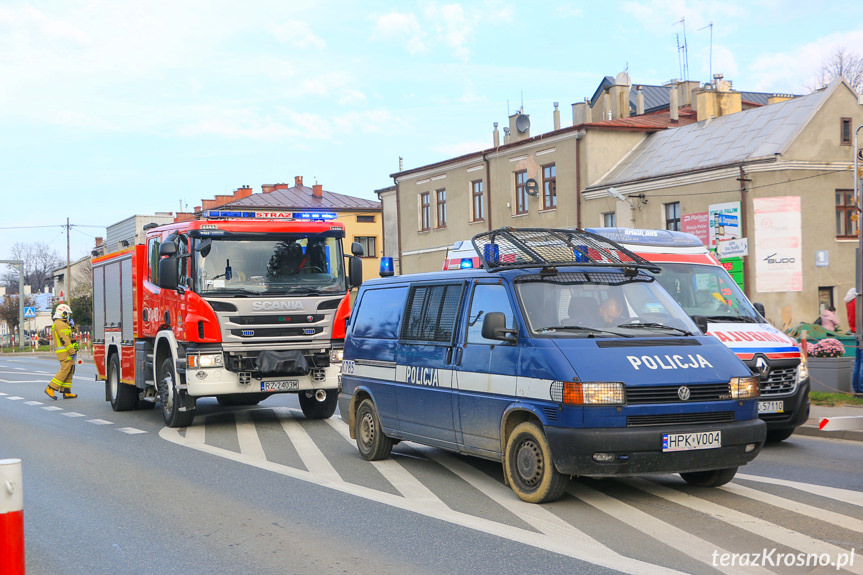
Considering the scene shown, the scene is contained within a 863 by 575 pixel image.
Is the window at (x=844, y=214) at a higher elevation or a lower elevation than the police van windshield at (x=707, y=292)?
higher

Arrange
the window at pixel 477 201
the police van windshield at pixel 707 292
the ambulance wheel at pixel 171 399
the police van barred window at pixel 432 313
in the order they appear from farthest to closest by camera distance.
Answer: the window at pixel 477 201
the ambulance wheel at pixel 171 399
the police van windshield at pixel 707 292
the police van barred window at pixel 432 313

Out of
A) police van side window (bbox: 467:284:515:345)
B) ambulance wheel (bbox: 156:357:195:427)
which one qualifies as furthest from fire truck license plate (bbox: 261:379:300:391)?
police van side window (bbox: 467:284:515:345)

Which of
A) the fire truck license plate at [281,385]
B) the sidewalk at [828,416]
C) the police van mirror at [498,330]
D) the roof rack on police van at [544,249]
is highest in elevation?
the roof rack on police van at [544,249]

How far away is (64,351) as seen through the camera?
20.4 m

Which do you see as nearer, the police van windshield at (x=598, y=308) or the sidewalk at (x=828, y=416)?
the police van windshield at (x=598, y=308)

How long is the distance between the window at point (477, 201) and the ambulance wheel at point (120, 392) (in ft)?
92.9

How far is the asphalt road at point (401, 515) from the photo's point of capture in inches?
238

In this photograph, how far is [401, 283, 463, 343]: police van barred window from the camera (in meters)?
8.91

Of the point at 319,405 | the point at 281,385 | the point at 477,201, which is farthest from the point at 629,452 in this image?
the point at 477,201

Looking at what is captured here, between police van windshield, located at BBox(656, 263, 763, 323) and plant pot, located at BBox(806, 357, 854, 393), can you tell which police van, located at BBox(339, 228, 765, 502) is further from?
plant pot, located at BBox(806, 357, 854, 393)

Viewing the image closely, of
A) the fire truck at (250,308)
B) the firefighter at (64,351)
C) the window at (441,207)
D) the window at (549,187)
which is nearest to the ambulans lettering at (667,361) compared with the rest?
the fire truck at (250,308)

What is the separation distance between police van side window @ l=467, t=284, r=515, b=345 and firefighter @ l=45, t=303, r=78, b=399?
1405 cm

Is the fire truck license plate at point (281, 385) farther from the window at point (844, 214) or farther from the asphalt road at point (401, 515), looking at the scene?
the window at point (844, 214)

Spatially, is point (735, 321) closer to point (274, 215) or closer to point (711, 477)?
point (711, 477)
